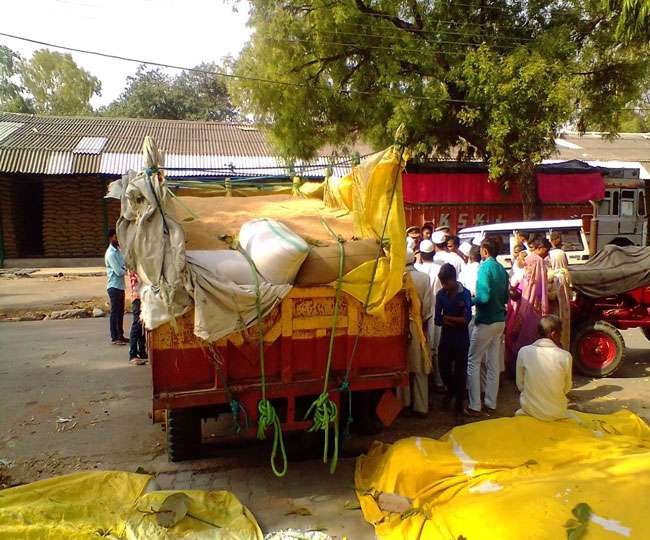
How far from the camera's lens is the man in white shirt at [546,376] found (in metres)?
3.77

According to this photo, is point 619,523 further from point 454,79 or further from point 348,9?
point 348,9

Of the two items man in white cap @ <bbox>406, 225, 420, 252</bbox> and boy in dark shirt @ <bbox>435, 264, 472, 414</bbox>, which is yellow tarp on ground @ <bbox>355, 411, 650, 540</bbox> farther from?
man in white cap @ <bbox>406, 225, 420, 252</bbox>

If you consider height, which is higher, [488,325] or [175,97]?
[175,97]

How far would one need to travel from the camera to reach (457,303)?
4879 millimetres

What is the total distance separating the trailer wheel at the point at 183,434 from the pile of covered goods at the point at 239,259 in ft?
3.16

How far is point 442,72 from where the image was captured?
12.2 m

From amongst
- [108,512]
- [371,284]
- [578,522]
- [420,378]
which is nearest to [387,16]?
[420,378]

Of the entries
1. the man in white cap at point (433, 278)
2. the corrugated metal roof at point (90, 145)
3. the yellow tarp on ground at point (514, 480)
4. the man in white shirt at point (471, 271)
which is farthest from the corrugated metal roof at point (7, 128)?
the yellow tarp on ground at point (514, 480)

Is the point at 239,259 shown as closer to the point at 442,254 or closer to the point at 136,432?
the point at 136,432

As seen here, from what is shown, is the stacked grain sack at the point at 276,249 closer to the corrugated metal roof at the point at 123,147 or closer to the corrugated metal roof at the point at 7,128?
the corrugated metal roof at the point at 123,147

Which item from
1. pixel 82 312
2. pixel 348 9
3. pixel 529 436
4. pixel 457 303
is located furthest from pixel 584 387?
pixel 348 9

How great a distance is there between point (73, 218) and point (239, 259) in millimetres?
15012

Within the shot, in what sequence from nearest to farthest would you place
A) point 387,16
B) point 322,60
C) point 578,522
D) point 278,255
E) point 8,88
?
point 578,522, point 278,255, point 387,16, point 322,60, point 8,88

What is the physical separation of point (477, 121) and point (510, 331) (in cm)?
762
